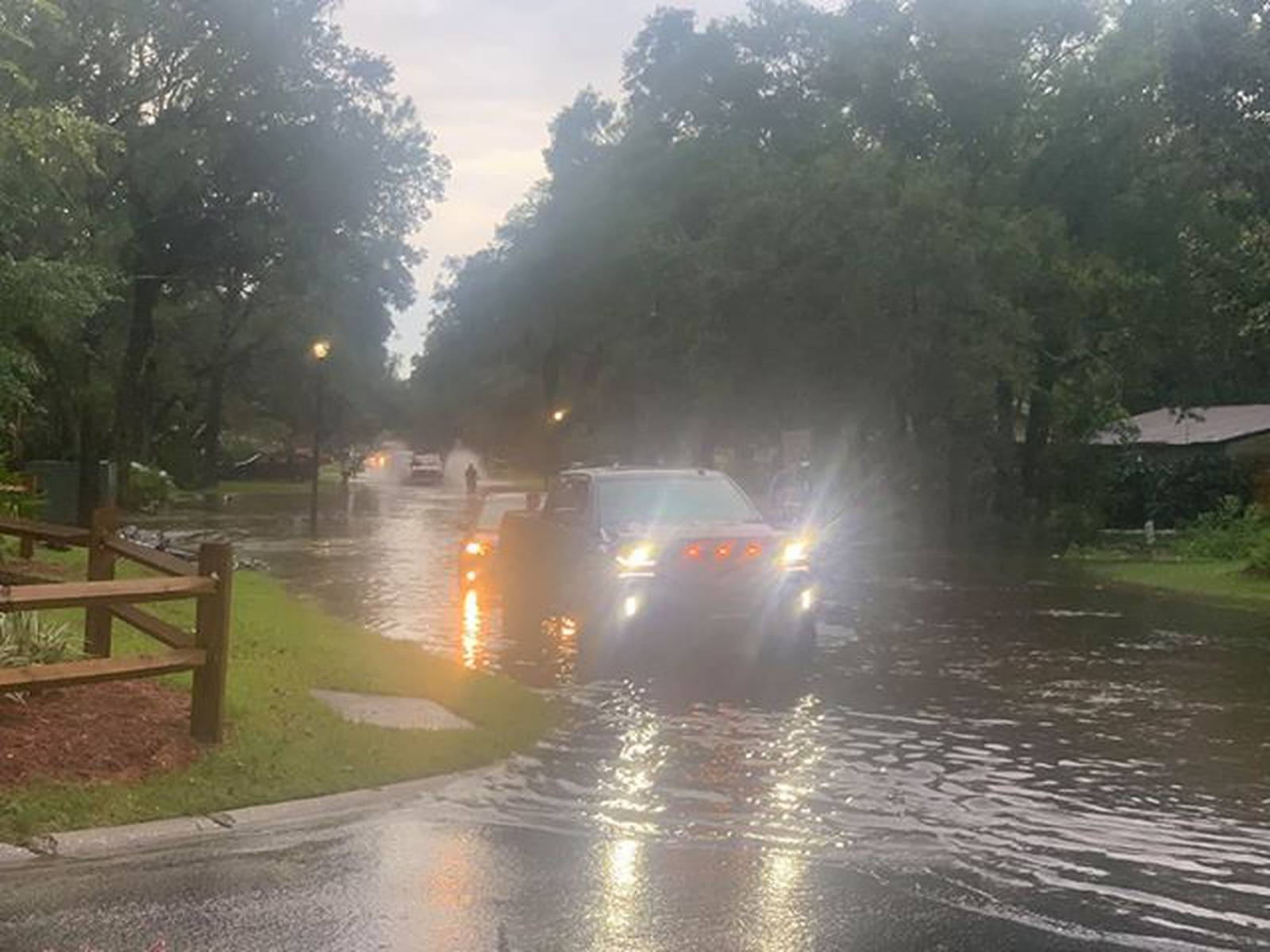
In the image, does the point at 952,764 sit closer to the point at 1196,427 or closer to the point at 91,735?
the point at 91,735

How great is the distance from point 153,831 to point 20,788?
779 mm

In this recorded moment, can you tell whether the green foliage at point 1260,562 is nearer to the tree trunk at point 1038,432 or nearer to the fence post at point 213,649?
the tree trunk at point 1038,432

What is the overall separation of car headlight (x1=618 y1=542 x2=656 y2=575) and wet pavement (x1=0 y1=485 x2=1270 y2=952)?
44.8 inches

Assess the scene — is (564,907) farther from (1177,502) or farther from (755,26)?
(755,26)

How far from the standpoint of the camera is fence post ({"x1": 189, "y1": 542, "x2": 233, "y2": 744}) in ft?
28.9

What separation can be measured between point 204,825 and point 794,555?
8.45 meters

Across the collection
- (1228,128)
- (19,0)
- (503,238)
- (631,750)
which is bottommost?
(631,750)

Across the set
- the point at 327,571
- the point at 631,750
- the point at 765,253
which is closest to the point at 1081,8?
the point at 765,253

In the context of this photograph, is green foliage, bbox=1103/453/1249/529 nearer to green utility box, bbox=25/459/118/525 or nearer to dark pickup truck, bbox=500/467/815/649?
green utility box, bbox=25/459/118/525

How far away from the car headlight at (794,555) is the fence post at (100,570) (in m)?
6.51

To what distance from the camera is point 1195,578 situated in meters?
25.9

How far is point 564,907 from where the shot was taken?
254 inches

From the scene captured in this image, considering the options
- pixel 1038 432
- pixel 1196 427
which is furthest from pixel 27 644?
pixel 1196 427

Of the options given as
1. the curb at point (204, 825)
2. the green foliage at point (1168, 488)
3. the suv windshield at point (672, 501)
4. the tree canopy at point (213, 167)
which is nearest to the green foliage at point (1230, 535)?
the green foliage at point (1168, 488)
